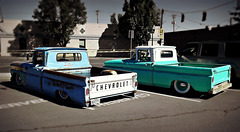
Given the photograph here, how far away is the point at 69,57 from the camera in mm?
7820

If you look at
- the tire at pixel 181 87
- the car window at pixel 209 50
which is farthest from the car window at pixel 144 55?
the car window at pixel 209 50

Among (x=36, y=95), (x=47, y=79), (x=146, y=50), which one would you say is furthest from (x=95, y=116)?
(x=146, y=50)

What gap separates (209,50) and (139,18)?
2427cm

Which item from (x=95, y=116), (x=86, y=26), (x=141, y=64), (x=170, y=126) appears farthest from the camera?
(x=86, y=26)

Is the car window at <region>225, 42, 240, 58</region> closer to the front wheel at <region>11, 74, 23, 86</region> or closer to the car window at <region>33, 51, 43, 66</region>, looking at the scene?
the car window at <region>33, 51, 43, 66</region>

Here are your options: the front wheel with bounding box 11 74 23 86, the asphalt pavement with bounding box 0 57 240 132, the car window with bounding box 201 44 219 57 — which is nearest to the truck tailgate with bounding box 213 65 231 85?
the asphalt pavement with bounding box 0 57 240 132

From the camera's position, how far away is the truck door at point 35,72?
7.02 meters

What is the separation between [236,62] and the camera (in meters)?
9.04

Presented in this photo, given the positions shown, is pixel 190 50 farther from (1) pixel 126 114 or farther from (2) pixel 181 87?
(1) pixel 126 114

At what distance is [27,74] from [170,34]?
91.3 ft

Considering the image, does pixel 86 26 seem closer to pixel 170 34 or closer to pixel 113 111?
pixel 170 34

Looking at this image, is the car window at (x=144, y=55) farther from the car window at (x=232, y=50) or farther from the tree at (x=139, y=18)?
the tree at (x=139, y=18)

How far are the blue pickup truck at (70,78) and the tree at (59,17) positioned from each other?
23.2 m

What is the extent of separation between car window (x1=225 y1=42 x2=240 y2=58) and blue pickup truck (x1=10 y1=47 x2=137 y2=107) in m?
5.25
